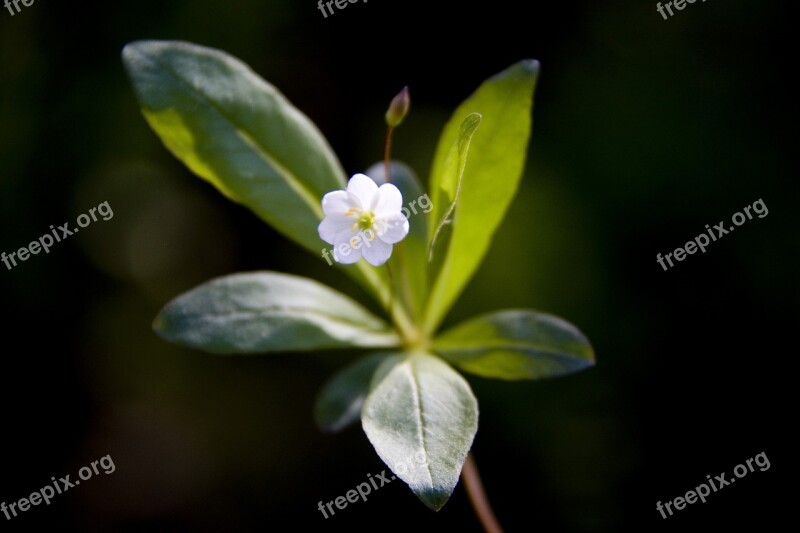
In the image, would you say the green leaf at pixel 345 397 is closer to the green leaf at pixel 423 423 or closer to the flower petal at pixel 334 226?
the green leaf at pixel 423 423

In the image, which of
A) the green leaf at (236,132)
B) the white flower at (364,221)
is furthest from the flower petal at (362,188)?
the green leaf at (236,132)

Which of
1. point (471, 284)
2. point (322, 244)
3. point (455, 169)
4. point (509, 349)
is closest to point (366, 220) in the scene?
point (455, 169)

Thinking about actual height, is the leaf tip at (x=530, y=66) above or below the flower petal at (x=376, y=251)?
above

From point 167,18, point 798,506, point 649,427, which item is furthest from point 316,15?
point 798,506

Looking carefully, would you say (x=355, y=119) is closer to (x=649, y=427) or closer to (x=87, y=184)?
(x=87, y=184)

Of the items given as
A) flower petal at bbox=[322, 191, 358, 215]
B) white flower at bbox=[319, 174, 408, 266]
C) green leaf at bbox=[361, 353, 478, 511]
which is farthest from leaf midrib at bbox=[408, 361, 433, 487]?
flower petal at bbox=[322, 191, 358, 215]

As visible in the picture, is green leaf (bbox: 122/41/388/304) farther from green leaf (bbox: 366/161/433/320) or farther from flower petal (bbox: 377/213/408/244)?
flower petal (bbox: 377/213/408/244)

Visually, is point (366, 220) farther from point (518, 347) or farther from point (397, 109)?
point (518, 347)

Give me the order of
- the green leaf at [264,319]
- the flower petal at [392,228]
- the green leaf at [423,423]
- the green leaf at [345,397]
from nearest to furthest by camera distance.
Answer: the green leaf at [423,423] < the flower petal at [392,228] < the green leaf at [264,319] < the green leaf at [345,397]
